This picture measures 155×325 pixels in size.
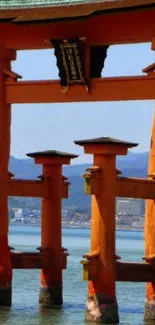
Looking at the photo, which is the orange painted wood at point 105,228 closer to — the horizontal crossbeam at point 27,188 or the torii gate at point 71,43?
the torii gate at point 71,43

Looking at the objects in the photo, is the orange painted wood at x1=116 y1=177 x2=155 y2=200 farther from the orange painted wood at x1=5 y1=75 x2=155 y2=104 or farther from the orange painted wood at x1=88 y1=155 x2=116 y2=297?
the orange painted wood at x1=5 y1=75 x2=155 y2=104

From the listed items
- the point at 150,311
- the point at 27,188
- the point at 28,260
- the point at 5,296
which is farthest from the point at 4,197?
the point at 150,311

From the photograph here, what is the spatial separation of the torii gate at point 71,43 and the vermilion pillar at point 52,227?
1.22 meters

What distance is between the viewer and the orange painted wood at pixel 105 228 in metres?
30.3

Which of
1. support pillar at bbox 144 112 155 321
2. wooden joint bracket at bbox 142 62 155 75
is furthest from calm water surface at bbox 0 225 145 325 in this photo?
wooden joint bracket at bbox 142 62 155 75

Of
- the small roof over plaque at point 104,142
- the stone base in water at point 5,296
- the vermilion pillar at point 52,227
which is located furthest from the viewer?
the vermilion pillar at point 52,227

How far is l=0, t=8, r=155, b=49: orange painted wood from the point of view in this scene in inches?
1217

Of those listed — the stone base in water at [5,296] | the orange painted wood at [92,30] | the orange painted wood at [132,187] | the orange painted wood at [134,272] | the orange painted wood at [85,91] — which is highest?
the orange painted wood at [92,30]

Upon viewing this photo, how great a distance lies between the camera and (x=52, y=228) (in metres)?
34.5

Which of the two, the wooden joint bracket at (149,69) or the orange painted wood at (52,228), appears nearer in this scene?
the wooden joint bracket at (149,69)

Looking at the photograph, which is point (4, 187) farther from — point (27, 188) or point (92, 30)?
point (92, 30)

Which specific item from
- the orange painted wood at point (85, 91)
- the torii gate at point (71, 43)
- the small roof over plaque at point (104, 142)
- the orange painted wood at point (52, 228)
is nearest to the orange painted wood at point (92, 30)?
the torii gate at point (71, 43)

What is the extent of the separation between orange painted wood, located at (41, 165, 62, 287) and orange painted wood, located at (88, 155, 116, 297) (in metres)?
4.06

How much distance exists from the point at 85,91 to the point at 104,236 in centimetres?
356
